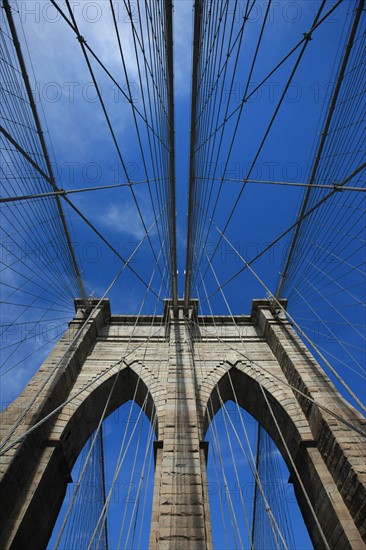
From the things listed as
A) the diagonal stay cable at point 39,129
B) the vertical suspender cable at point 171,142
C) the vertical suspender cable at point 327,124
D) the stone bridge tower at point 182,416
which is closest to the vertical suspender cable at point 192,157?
the vertical suspender cable at point 171,142

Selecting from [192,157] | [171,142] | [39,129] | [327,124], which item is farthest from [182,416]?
[327,124]

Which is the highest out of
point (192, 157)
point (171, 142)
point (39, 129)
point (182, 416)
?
point (192, 157)

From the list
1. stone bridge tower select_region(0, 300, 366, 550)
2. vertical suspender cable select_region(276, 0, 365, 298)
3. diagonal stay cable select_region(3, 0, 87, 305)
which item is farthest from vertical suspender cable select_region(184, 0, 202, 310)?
diagonal stay cable select_region(3, 0, 87, 305)

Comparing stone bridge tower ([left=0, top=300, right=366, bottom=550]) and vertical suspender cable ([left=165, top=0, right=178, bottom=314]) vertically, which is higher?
vertical suspender cable ([left=165, top=0, right=178, bottom=314])

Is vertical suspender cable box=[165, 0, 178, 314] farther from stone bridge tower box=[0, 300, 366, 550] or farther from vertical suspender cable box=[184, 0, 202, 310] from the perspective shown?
stone bridge tower box=[0, 300, 366, 550]

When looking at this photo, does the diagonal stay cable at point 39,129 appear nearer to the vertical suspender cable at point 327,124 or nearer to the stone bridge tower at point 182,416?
the stone bridge tower at point 182,416

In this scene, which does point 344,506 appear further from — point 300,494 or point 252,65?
point 252,65

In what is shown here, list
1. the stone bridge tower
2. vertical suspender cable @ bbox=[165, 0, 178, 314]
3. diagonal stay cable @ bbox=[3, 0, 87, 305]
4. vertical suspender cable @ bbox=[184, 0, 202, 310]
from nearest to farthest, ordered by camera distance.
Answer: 1. diagonal stay cable @ bbox=[3, 0, 87, 305]
2. vertical suspender cable @ bbox=[165, 0, 178, 314]
3. vertical suspender cable @ bbox=[184, 0, 202, 310]
4. the stone bridge tower

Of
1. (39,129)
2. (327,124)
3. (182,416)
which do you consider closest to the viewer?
(39,129)

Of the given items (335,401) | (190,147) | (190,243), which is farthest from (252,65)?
(335,401)

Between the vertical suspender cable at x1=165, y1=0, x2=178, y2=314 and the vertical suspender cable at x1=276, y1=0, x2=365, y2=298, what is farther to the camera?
the vertical suspender cable at x1=165, y1=0, x2=178, y2=314

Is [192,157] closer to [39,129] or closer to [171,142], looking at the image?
[171,142]
